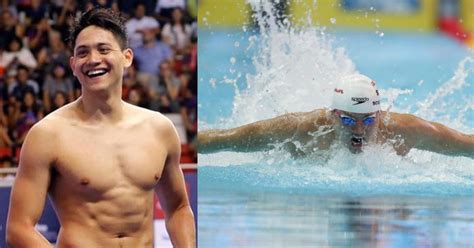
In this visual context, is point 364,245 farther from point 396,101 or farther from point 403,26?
point 403,26

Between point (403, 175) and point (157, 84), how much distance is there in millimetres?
2090

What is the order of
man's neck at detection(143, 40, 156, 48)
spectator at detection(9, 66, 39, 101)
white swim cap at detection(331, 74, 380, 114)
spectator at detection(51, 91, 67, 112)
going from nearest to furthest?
white swim cap at detection(331, 74, 380, 114), spectator at detection(51, 91, 67, 112), spectator at detection(9, 66, 39, 101), man's neck at detection(143, 40, 156, 48)

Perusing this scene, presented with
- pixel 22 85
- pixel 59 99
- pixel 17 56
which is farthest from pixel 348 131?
pixel 17 56

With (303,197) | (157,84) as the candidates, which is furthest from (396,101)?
(157,84)

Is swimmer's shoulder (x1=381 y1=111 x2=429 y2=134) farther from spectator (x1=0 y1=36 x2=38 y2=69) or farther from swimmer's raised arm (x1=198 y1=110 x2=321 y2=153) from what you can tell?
spectator (x1=0 y1=36 x2=38 y2=69)

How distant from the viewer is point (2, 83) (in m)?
6.01

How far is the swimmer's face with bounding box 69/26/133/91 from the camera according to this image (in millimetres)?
2547

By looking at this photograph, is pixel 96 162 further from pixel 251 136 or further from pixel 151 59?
pixel 151 59

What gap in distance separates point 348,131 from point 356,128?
49mm

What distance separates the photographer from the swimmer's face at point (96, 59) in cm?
255

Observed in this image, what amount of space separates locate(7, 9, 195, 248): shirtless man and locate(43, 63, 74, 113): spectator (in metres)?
3.24

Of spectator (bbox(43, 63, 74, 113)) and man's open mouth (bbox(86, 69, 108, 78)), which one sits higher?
spectator (bbox(43, 63, 74, 113))

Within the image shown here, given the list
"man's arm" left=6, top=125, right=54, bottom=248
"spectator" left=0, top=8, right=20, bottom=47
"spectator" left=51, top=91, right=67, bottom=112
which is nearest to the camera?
"man's arm" left=6, top=125, right=54, bottom=248

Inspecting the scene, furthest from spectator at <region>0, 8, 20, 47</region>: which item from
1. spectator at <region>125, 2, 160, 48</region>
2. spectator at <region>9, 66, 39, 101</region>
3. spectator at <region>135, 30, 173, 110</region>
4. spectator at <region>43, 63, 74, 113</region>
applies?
spectator at <region>135, 30, 173, 110</region>
